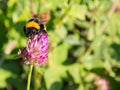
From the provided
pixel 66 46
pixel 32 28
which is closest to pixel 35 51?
pixel 32 28

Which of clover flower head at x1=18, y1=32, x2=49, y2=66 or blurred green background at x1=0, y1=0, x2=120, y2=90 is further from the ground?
clover flower head at x1=18, y1=32, x2=49, y2=66

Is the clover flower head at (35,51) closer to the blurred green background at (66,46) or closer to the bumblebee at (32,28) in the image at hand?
the bumblebee at (32,28)

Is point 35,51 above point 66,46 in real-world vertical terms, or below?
above

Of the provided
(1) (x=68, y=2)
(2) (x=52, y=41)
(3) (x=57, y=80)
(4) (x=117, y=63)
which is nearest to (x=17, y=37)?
(2) (x=52, y=41)

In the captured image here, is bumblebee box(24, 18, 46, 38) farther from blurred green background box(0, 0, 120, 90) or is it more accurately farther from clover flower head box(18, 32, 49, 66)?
blurred green background box(0, 0, 120, 90)

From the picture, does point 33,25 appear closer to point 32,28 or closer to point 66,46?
point 32,28

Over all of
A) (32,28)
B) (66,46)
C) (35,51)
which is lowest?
(66,46)

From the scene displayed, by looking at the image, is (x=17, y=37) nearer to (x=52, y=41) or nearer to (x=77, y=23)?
(x=52, y=41)

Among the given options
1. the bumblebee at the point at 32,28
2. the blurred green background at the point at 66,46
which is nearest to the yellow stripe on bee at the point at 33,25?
the bumblebee at the point at 32,28

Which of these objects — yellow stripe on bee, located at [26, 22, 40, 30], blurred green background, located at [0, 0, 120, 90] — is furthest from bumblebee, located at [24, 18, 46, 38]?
blurred green background, located at [0, 0, 120, 90]
